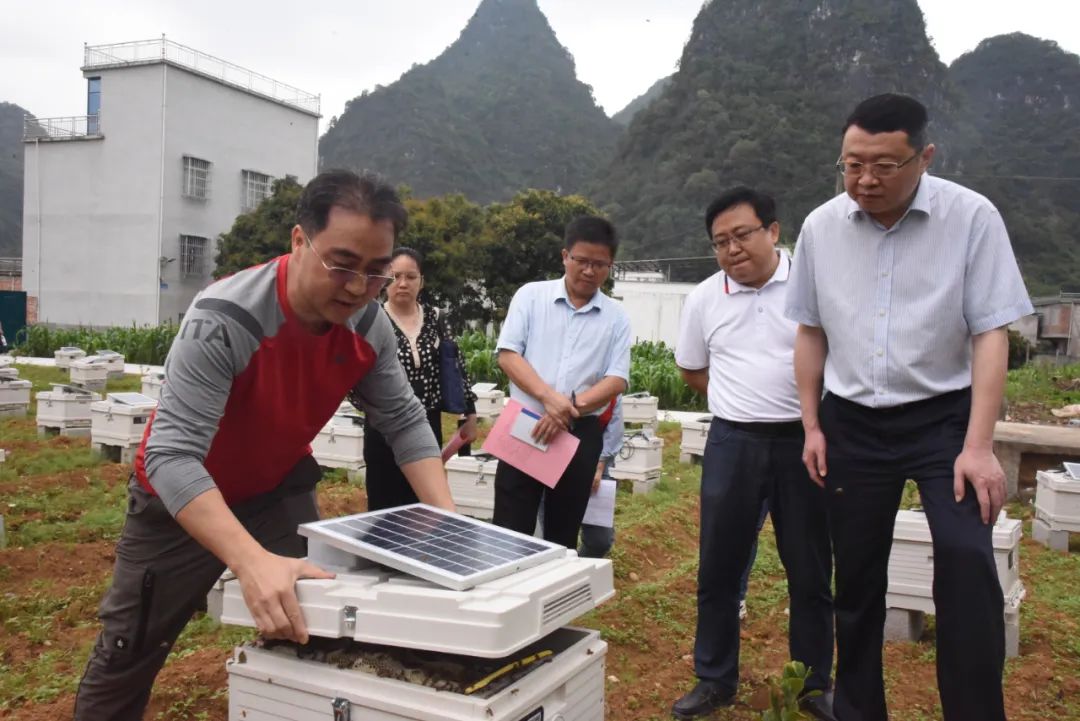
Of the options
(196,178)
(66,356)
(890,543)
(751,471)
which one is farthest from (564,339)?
(196,178)

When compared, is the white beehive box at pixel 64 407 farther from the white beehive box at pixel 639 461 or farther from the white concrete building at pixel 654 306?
the white concrete building at pixel 654 306

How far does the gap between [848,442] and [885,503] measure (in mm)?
213

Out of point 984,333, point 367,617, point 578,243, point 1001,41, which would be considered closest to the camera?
point 367,617

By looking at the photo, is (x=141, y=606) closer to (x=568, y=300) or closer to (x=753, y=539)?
(x=753, y=539)

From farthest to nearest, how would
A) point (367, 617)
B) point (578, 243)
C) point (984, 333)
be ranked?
point (578, 243) → point (984, 333) → point (367, 617)

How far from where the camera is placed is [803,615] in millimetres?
3223

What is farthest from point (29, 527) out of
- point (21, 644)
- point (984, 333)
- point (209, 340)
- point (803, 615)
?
point (984, 333)

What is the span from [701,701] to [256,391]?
6.92ft

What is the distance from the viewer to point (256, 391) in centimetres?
219

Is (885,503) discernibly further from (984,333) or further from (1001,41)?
(1001,41)

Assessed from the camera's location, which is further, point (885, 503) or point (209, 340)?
point (885, 503)

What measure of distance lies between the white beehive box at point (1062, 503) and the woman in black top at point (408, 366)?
4.25 meters

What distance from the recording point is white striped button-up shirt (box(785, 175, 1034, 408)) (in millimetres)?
2477

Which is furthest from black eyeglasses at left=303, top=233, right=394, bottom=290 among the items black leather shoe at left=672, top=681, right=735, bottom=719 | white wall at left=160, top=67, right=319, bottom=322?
white wall at left=160, top=67, right=319, bottom=322
